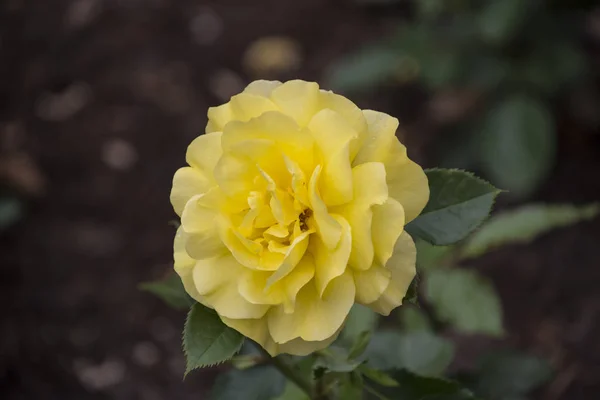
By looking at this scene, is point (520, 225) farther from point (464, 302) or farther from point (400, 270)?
point (400, 270)

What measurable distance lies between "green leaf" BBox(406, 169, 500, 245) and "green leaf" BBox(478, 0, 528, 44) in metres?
1.45

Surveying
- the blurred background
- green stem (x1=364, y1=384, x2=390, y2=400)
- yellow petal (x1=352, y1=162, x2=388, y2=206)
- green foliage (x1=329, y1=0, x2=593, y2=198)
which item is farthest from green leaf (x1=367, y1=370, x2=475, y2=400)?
green foliage (x1=329, y1=0, x2=593, y2=198)

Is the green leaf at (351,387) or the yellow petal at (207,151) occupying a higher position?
the yellow petal at (207,151)

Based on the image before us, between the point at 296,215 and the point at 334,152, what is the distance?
0.29 feet

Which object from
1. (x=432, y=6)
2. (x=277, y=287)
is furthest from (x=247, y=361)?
(x=432, y=6)

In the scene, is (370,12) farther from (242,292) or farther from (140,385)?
(242,292)

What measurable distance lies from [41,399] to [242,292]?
1.64 meters

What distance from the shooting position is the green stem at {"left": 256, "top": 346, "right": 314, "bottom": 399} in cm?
104

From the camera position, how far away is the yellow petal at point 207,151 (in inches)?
33.1

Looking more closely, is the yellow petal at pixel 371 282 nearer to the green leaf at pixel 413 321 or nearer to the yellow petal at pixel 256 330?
the yellow petal at pixel 256 330

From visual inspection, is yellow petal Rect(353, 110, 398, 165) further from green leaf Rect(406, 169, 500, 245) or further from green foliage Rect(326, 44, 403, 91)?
green foliage Rect(326, 44, 403, 91)

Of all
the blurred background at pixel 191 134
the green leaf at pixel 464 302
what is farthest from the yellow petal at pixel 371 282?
the blurred background at pixel 191 134

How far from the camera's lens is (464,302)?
5.74ft

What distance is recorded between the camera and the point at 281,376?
3.79ft
